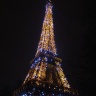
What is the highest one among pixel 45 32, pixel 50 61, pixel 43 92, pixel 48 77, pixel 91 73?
pixel 45 32

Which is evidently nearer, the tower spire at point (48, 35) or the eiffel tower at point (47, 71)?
the eiffel tower at point (47, 71)

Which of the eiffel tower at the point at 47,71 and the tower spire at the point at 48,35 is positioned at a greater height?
the tower spire at the point at 48,35

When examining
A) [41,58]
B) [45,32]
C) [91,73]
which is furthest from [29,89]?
[91,73]

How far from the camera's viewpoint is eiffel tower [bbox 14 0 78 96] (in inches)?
1590

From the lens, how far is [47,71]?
45.7 meters

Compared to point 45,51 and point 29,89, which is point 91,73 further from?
point 45,51

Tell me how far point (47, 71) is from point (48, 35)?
23.8 ft

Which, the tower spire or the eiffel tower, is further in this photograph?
the tower spire

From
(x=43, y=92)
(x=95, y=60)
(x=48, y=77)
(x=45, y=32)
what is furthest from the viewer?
(x=45, y=32)

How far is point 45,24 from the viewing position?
4825cm

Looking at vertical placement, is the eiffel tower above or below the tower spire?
below

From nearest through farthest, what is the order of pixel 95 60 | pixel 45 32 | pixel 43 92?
pixel 95 60
pixel 43 92
pixel 45 32

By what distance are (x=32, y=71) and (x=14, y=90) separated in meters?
5.61

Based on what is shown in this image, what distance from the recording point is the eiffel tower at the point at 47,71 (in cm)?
4038
